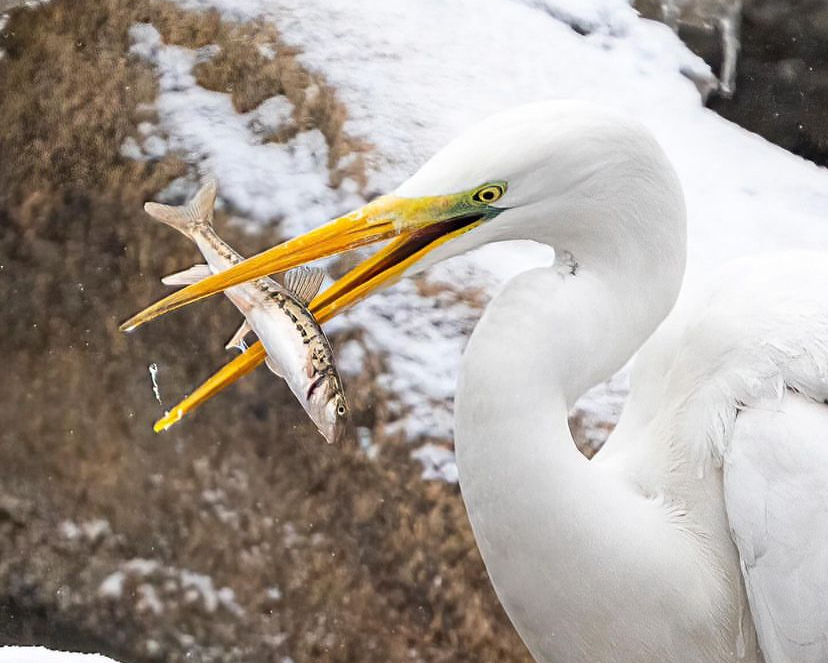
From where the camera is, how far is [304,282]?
1.70 m

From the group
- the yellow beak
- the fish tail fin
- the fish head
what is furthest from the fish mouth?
the fish tail fin

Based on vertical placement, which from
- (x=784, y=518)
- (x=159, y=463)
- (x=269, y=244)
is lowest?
(x=159, y=463)

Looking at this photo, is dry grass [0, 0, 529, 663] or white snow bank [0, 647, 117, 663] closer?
white snow bank [0, 647, 117, 663]

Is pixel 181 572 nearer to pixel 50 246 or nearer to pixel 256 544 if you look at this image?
pixel 256 544

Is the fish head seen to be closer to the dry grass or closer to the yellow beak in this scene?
the yellow beak

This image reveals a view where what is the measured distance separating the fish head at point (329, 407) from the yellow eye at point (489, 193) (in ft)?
1.42

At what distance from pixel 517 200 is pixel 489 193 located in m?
0.04

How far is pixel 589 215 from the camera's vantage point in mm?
1381

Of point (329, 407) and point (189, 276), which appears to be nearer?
point (329, 407)

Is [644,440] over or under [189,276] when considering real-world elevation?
over

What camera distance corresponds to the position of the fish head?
5.43 feet

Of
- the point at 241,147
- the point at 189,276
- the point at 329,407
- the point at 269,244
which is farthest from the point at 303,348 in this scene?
the point at 241,147

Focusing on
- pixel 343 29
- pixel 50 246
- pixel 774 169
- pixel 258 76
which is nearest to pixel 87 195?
pixel 50 246

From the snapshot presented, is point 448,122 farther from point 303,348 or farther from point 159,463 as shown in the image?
point 303,348
